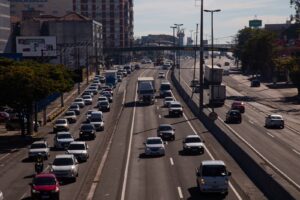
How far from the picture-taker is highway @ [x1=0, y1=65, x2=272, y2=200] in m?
39.1

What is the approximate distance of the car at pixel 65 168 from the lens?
42.9m

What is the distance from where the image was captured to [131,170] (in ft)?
158

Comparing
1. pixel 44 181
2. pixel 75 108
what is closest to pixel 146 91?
pixel 75 108

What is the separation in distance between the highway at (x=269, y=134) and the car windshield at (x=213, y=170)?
3278mm

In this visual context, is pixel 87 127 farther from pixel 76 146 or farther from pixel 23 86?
pixel 76 146

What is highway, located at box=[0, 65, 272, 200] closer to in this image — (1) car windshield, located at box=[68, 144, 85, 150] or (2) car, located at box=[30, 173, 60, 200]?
(1) car windshield, located at box=[68, 144, 85, 150]

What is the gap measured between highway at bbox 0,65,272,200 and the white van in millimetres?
469

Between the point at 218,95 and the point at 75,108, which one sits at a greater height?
the point at 218,95

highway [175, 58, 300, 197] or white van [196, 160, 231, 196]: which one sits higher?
white van [196, 160, 231, 196]

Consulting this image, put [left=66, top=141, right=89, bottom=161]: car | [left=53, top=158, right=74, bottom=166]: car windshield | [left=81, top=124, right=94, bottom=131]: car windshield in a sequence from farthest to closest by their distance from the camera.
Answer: [left=81, top=124, right=94, bottom=131]: car windshield
[left=66, top=141, right=89, bottom=161]: car
[left=53, top=158, right=74, bottom=166]: car windshield

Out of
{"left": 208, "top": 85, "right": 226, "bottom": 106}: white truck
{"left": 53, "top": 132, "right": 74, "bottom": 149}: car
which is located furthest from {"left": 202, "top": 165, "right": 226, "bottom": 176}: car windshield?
{"left": 208, "top": 85, "right": 226, "bottom": 106}: white truck

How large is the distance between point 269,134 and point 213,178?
3365cm

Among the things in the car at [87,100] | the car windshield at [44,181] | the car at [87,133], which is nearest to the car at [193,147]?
the car at [87,133]

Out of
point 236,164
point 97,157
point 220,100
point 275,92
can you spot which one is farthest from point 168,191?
point 275,92
